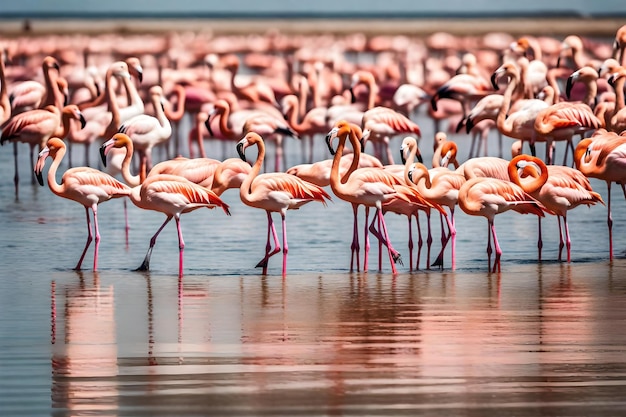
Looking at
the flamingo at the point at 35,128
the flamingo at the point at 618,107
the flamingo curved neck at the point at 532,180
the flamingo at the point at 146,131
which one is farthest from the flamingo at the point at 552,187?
the flamingo at the point at 35,128

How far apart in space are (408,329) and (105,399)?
2.05 metres

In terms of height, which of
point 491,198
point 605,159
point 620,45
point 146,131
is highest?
point 620,45

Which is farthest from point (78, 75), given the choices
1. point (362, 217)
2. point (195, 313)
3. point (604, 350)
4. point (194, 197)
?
point (604, 350)

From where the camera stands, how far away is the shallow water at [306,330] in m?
6.23

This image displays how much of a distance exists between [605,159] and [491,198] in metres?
1.59

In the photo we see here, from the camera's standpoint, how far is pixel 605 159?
1112 cm

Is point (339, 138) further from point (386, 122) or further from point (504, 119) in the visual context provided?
point (386, 122)

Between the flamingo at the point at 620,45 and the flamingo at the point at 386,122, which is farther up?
the flamingo at the point at 620,45

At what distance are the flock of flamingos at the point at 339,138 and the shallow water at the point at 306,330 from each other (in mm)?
321

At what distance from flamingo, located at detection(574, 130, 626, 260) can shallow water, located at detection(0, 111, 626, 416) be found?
1.75 ft

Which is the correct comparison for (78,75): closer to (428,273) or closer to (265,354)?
(428,273)

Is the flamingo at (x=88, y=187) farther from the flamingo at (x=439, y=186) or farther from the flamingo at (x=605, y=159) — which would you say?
the flamingo at (x=605, y=159)

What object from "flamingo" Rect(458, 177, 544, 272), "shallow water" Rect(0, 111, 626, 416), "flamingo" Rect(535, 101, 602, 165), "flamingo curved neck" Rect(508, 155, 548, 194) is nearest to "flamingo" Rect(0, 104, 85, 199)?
"shallow water" Rect(0, 111, 626, 416)

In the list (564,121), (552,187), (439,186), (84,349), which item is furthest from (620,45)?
(84,349)
